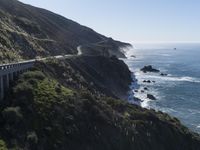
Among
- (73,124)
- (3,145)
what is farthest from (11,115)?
(73,124)

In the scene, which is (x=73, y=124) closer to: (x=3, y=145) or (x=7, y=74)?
(x=3, y=145)

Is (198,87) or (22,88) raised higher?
(22,88)

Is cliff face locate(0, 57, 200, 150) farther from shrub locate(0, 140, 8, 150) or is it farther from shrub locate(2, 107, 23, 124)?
shrub locate(0, 140, 8, 150)

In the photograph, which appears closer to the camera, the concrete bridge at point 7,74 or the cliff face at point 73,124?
the cliff face at point 73,124

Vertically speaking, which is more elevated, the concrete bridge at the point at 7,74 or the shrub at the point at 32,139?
the concrete bridge at the point at 7,74

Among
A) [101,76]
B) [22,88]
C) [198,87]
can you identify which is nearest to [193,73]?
[198,87]

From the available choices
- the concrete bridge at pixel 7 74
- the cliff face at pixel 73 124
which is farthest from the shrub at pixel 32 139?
the concrete bridge at pixel 7 74

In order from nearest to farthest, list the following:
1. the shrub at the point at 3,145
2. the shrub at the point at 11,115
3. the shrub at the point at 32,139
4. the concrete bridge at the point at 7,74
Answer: the shrub at the point at 3,145 → the shrub at the point at 32,139 → the shrub at the point at 11,115 → the concrete bridge at the point at 7,74

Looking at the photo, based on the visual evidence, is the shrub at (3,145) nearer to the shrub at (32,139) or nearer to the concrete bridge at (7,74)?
the shrub at (32,139)

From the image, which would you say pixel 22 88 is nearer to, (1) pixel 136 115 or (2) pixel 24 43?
(1) pixel 136 115
